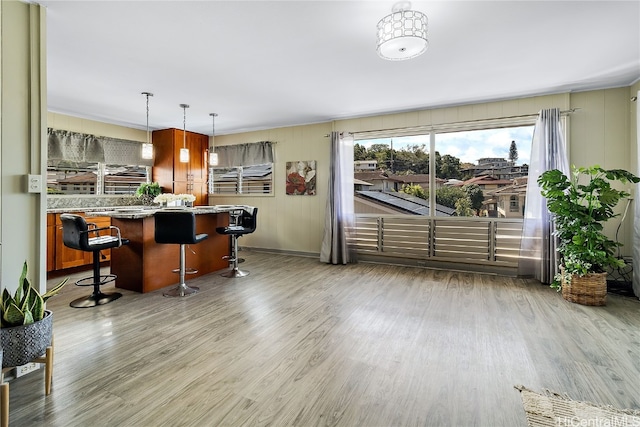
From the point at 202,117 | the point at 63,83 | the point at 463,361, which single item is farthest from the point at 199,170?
the point at 463,361

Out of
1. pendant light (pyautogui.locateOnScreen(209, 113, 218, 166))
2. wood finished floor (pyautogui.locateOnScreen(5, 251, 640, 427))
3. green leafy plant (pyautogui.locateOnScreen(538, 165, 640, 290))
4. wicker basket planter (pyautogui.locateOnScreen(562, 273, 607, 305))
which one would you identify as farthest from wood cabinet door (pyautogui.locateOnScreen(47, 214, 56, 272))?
wicker basket planter (pyautogui.locateOnScreen(562, 273, 607, 305))

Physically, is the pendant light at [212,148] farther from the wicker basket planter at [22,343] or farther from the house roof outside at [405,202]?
the wicker basket planter at [22,343]

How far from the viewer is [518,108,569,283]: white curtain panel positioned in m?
3.96

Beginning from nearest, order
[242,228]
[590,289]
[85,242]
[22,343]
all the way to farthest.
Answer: [22,343], [85,242], [590,289], [242,228]

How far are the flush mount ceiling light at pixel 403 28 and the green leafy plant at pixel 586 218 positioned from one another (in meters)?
2.40

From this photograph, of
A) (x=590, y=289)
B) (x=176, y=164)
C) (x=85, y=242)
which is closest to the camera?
(x=85, y=242)

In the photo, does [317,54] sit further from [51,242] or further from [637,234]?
[51,242]

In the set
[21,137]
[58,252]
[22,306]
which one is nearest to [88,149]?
[58,252]

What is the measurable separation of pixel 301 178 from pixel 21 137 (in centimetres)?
425

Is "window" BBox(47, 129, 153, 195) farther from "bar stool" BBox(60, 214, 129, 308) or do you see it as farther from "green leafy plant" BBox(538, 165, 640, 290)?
"green leafy plant" BBox(538, 165, 640, 290)

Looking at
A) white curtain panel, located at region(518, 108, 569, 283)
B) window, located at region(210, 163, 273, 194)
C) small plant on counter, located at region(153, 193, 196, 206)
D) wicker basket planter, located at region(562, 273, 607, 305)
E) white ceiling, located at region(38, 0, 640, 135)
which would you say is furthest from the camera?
window, located at region(210, 163, 273, 194)

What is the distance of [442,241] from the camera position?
4816mm

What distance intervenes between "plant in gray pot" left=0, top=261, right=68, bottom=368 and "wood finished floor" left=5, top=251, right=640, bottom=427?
26cm

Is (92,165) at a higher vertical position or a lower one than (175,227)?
higher
